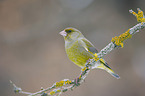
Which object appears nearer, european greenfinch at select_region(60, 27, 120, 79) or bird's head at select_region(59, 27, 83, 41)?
european greenfinch at select_region(60, 27, 120, 79)

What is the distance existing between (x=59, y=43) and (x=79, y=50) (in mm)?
2333

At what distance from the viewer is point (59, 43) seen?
3982 millimetres

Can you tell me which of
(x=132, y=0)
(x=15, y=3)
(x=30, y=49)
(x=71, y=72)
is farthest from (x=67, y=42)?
(x=15, y=3)

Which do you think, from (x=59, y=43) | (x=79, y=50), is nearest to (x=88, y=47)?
(x=79, y=50)

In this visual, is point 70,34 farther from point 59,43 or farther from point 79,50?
point 59,43

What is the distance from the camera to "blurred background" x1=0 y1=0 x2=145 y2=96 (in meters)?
3.56

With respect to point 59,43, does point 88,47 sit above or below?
below

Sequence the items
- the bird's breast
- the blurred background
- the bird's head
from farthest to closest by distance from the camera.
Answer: the blurred background, the bird's head, the bird's breast

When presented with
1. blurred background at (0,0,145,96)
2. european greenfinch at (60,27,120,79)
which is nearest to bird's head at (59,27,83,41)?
european greenfinch at (60,27,120,79)

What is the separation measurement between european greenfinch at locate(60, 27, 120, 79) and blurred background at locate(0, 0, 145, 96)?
1.46 metres

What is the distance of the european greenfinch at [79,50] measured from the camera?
5.32 feet

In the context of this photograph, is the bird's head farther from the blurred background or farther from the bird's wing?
the blurred background

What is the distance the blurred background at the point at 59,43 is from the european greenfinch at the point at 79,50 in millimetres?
1463

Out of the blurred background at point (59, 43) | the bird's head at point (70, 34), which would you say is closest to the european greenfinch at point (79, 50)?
the bird's head at point (70, 34)
